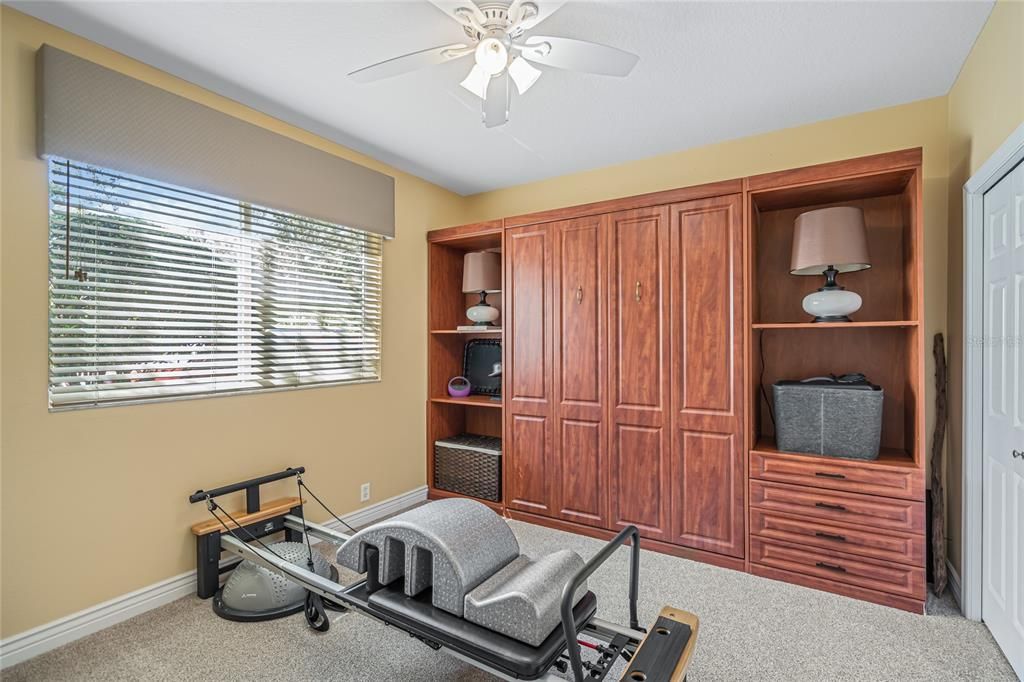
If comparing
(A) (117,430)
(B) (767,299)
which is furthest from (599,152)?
(A) (117,430)

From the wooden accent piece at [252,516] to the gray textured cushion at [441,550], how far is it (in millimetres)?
1035

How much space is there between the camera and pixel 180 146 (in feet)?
8.16

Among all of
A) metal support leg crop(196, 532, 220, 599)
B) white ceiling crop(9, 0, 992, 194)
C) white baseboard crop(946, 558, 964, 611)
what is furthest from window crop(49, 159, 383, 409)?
white baseboard crop(946, 558, 964, 611)

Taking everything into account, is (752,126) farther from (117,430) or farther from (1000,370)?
(117,430)

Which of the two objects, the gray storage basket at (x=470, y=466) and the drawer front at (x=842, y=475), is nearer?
the drawer front at (x=842, y=475)

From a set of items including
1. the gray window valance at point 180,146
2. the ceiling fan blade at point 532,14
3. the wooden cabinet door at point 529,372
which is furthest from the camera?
the wooden cabinet door at point 529,372

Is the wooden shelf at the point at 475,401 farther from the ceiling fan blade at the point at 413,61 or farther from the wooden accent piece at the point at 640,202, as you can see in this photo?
the ceiling fan blade at the point at 413,61

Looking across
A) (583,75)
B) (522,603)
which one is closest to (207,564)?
(522,603)

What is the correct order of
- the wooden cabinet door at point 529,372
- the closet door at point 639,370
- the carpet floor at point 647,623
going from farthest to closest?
1. the wooden cabinet door at point 529,372
2. the closet door at point 639,370
3. the carpet floor at point 647,623

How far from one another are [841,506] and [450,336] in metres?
2.94

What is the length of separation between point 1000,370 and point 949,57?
1481 mm

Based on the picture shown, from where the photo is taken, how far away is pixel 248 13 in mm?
2035

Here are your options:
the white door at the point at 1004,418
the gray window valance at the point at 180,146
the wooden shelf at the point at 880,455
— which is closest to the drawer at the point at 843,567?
the white door at the point at 1004,418

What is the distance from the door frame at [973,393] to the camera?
2230mm
